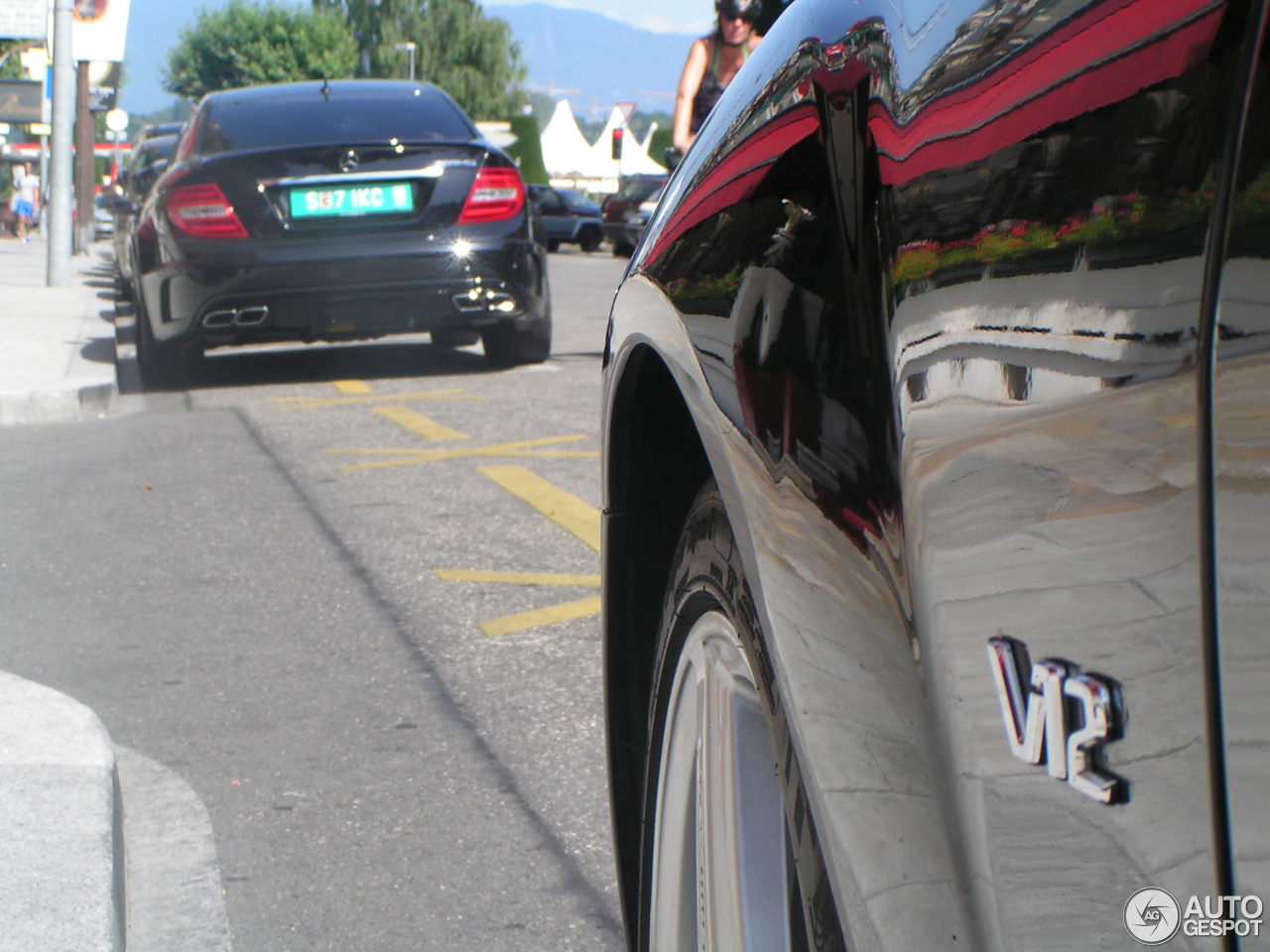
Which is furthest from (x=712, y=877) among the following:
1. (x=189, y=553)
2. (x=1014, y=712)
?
(x=189, y=553)

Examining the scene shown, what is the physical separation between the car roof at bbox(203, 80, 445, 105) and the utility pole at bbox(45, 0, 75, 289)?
6.05 meters

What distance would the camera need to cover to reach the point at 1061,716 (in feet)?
2.64

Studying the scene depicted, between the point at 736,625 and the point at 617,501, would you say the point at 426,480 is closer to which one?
the point at 617,501

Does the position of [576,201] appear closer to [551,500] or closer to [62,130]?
[62,130]

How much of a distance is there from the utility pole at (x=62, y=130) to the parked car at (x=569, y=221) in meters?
16.7

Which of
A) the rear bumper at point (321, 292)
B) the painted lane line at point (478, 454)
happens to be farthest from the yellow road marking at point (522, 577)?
the rear bumper at point (321, 292)

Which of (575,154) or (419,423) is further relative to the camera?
(575,154)

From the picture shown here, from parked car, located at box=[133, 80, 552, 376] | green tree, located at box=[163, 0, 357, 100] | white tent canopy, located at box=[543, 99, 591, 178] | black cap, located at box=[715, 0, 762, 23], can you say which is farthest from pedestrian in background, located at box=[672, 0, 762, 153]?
white tent canopy, located at box=[543, 99, 591, 178]

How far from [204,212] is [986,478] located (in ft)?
24.1

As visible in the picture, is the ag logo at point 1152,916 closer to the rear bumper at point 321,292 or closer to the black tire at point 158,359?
the rear bumper at point 321,292

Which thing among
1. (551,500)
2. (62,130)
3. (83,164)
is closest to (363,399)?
(551,500)

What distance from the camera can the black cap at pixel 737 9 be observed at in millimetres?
6742

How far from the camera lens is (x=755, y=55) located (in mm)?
1540

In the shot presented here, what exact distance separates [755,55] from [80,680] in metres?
2.55
